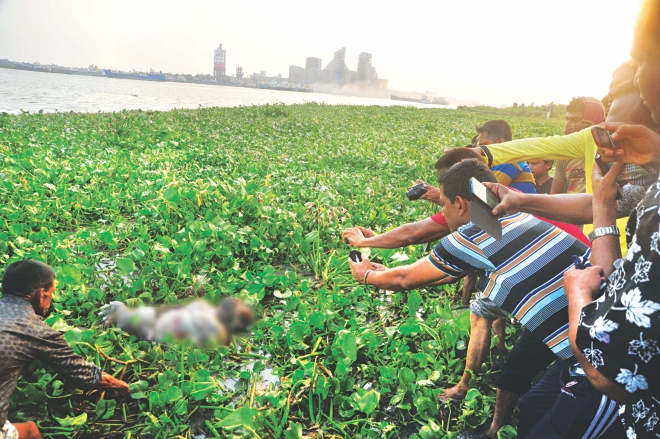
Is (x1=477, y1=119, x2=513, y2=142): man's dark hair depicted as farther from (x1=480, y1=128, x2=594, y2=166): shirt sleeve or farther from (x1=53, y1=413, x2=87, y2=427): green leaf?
(x1=53, y1=413, x2=87, y2=427): green leaf

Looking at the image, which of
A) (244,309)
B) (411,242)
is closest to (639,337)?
(411,242)

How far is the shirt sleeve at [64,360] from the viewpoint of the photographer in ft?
5.90

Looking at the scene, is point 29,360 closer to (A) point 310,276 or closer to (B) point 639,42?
(A) point 310,276

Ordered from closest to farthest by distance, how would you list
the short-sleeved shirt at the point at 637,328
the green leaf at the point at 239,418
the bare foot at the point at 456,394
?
the short-sleeved shirt at the point at 637,328
the green leaf at the point at 239,418
the bare foot at the point at 456,394

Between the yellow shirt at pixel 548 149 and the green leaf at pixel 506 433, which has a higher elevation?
the yellow shirt at pixel 548 149

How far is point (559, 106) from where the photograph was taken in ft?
99.3

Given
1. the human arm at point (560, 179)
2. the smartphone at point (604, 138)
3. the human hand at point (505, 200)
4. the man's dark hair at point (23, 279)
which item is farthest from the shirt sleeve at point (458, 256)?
the human arm at point (560, 179)

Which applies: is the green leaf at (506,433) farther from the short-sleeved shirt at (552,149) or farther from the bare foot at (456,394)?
the short-sleeved shirt at (552,149)

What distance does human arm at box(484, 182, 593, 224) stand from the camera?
1797mm

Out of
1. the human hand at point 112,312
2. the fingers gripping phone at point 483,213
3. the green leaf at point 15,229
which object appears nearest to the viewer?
the fingers gripping phone at point 483,213

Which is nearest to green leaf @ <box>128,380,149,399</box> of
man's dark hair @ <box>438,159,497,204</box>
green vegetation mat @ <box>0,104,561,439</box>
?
green vegetation mat @ <box>0,104,561,439</box>

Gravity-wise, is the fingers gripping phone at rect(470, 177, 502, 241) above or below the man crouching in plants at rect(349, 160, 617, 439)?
above

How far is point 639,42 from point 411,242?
6.25 feet

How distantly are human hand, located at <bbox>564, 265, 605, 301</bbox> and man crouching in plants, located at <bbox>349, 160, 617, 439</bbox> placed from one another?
31cm
